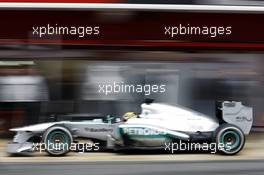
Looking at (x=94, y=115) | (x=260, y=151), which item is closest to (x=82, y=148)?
(x=94, y=115)

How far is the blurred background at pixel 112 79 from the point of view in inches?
183

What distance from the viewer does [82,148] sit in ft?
15.5

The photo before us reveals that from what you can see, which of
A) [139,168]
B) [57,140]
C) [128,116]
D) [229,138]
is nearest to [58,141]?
[57,140]

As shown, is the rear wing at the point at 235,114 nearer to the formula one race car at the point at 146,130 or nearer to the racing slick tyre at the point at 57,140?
the formula one race car at the point at 146,130

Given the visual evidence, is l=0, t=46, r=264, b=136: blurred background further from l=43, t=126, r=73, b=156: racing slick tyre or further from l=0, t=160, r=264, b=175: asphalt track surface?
l=0, t=160, r=264, b=175: asphalt track surface

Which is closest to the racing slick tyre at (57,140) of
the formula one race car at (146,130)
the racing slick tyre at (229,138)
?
the formula one race car at (146,130)

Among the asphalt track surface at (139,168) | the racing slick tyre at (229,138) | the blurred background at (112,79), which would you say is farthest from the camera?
the racing slick tyre at (229,138)

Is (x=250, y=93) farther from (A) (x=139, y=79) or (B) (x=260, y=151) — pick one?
(A) (x=139, y=79)

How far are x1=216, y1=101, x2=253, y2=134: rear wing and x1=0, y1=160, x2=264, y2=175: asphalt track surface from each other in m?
0.60

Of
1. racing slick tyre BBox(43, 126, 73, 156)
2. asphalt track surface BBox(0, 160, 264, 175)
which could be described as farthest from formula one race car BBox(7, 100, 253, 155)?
asphalt track surface BBox(0, 160, 264, 175)

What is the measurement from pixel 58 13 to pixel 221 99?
1.39m

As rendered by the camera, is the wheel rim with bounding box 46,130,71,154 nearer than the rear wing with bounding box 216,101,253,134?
Yes

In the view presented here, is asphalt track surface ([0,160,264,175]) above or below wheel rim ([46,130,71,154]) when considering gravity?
below

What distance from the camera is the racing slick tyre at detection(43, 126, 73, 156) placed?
15.3 feet
